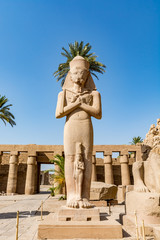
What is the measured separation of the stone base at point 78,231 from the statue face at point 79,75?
282 centimetres

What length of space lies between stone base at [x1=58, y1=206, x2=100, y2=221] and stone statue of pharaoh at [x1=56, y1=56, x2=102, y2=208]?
10cm

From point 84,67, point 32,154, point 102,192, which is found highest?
point 84,67

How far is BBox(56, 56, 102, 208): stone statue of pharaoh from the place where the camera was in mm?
3568

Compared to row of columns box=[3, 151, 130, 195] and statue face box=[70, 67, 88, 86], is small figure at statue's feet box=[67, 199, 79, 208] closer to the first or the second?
statue face box=[70, 67, 88, 86]

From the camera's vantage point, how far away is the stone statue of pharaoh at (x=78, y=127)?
11.7 ft

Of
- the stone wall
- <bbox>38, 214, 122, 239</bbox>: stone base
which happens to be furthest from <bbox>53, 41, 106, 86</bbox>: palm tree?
<bbox>38, 214, 122, 239</bbox>: stone base

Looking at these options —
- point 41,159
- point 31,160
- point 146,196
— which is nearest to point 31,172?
point 31,160

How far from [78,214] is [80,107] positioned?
6.85 ft

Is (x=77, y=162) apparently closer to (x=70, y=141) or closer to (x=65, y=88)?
(x=70, y=141)

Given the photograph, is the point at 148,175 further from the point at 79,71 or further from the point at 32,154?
the point at 32,154

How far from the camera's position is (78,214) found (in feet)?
10.6

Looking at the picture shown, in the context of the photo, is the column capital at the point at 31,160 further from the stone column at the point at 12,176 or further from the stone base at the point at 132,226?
Answer: the stone base at the point at 132,226

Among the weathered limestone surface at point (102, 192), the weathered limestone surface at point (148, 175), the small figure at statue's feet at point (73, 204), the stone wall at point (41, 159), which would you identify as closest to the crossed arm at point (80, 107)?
the weathered limestone surface at point (148, 175)

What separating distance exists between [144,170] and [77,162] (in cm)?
161
